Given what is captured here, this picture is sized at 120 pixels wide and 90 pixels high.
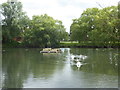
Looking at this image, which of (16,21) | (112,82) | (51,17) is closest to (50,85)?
(112,82)

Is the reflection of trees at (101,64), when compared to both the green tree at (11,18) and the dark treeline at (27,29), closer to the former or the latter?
the dark treeline at (27,29)

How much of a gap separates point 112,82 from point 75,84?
6.08 ft

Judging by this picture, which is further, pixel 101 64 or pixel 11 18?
pixel 11 18

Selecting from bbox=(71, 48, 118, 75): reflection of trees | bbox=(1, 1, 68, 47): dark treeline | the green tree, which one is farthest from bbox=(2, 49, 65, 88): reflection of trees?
bbox=(1, 1, 68, 47): dark treeline

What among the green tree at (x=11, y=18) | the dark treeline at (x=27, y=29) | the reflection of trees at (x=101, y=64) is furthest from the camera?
the dark treeline at (x=27, y=29)

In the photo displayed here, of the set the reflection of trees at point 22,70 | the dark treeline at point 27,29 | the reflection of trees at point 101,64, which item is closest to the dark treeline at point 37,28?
the dark treeline at point 27,29

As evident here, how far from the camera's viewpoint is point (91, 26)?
42156mm

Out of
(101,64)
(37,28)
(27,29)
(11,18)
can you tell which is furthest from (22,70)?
(27,29)

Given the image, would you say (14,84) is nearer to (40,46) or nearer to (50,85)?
(50,85)

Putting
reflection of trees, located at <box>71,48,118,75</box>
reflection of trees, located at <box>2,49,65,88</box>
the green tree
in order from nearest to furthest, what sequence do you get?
reflection of trees, located at <box>2,49,65,88</box>, reflection of trees, located at <box>71,48,118,75</box>, the green tree

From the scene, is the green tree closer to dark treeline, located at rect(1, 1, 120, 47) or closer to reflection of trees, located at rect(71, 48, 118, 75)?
dark treeline, located at rect(1, 1, 120, 47)

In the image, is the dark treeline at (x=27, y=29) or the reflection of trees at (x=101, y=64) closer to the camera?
the reflection of trees at (x=101, y=64)

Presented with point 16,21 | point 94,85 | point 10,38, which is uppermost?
point 16,21

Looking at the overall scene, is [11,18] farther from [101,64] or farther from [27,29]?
[101,64]
